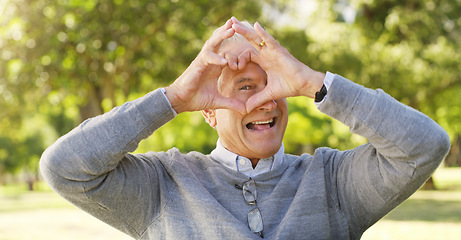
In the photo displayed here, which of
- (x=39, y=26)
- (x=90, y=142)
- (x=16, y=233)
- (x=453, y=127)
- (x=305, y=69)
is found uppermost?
(x=305, y=69)

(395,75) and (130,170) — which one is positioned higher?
(130,170)

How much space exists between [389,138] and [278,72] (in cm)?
56

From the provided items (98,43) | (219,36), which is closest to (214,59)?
(219,36)

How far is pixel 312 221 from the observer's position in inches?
94.2

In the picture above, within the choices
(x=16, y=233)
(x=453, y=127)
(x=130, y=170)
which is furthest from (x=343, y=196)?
(x=453, y=127)

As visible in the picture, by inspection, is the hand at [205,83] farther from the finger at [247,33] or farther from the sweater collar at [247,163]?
the sweater collar at [247,163]

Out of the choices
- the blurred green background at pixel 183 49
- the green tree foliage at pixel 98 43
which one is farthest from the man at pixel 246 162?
the green tree foliage at pixel 98 43

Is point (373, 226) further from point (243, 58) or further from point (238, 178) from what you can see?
point (243, 58)

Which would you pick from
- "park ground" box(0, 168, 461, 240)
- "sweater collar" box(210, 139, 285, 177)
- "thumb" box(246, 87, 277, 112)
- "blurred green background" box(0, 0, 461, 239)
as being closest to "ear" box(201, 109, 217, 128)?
"sweater collar" box(210, 139, 285, 177)

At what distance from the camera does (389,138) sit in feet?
7.18

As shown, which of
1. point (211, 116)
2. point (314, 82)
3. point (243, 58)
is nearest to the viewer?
point (314, 82)

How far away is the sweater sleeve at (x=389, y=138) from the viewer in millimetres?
2182

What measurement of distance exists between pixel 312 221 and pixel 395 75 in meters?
14.8

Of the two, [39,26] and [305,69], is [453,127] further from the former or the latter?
[305,69]
